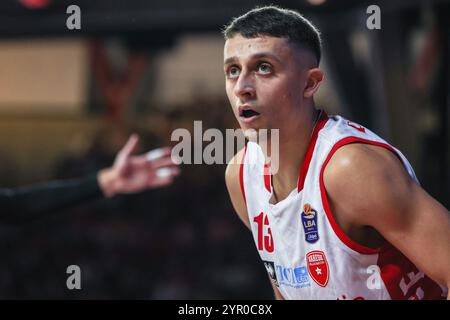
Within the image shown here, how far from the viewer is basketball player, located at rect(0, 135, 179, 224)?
4.42 m

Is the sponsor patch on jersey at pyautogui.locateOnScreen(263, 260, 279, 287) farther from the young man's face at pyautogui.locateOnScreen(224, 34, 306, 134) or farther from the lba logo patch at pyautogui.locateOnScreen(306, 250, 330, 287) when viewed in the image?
the young man's face at pyautogui.locateOnScreen(224, 34, 306, 134)

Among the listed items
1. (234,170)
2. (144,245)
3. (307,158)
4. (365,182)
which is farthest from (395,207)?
(144,245)

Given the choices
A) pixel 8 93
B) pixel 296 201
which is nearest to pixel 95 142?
pixel 8 93

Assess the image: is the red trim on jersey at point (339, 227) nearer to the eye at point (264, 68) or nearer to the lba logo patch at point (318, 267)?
the lba logo patch at point (318, 267)

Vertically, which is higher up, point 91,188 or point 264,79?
point 264,79

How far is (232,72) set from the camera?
2.94m

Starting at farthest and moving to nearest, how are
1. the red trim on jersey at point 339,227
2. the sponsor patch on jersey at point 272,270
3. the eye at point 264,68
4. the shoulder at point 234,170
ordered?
the shoulder at point 234,170, the sponsor patch on jersey at point 272,270, the eye at point 264,68, the red trim on jersey at point 339,227

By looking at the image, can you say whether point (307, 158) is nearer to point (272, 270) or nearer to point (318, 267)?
point (318, 267)

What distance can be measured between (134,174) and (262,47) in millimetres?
1874

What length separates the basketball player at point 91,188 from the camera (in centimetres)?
442

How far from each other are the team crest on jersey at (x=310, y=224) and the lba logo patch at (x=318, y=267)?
6 centimetres

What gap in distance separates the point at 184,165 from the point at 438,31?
177 inches

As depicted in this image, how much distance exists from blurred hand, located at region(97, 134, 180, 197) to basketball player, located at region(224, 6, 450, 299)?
1442mm

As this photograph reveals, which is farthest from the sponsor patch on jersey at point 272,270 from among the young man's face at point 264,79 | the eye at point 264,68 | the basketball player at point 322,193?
the eye at point 264,68
